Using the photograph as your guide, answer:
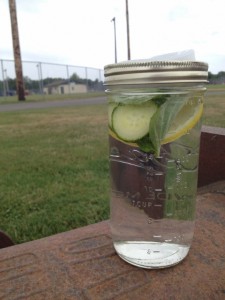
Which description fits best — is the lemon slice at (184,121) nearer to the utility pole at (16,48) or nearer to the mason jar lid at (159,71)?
the mason jar lid at (159,71)

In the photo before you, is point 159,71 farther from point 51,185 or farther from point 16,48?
point 16,48

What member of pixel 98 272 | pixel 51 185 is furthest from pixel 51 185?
pixel 98 272

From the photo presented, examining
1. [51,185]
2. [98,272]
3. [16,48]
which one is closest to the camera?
[98,272]

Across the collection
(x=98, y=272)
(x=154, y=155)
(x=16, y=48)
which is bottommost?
(x=98, y=272)

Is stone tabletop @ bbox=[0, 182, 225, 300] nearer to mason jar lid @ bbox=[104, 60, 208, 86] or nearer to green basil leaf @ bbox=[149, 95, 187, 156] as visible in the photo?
green basil leaf @ bbox=[149, 95, 187, 156]

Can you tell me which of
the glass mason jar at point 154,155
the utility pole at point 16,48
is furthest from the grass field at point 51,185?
the utility pole at point 16,48

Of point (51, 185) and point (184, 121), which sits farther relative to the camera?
point (51, 185)

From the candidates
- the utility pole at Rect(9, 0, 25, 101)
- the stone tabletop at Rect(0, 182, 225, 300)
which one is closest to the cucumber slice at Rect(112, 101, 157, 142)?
the stone tabletop at Rect(0, 182, 225, 300)
